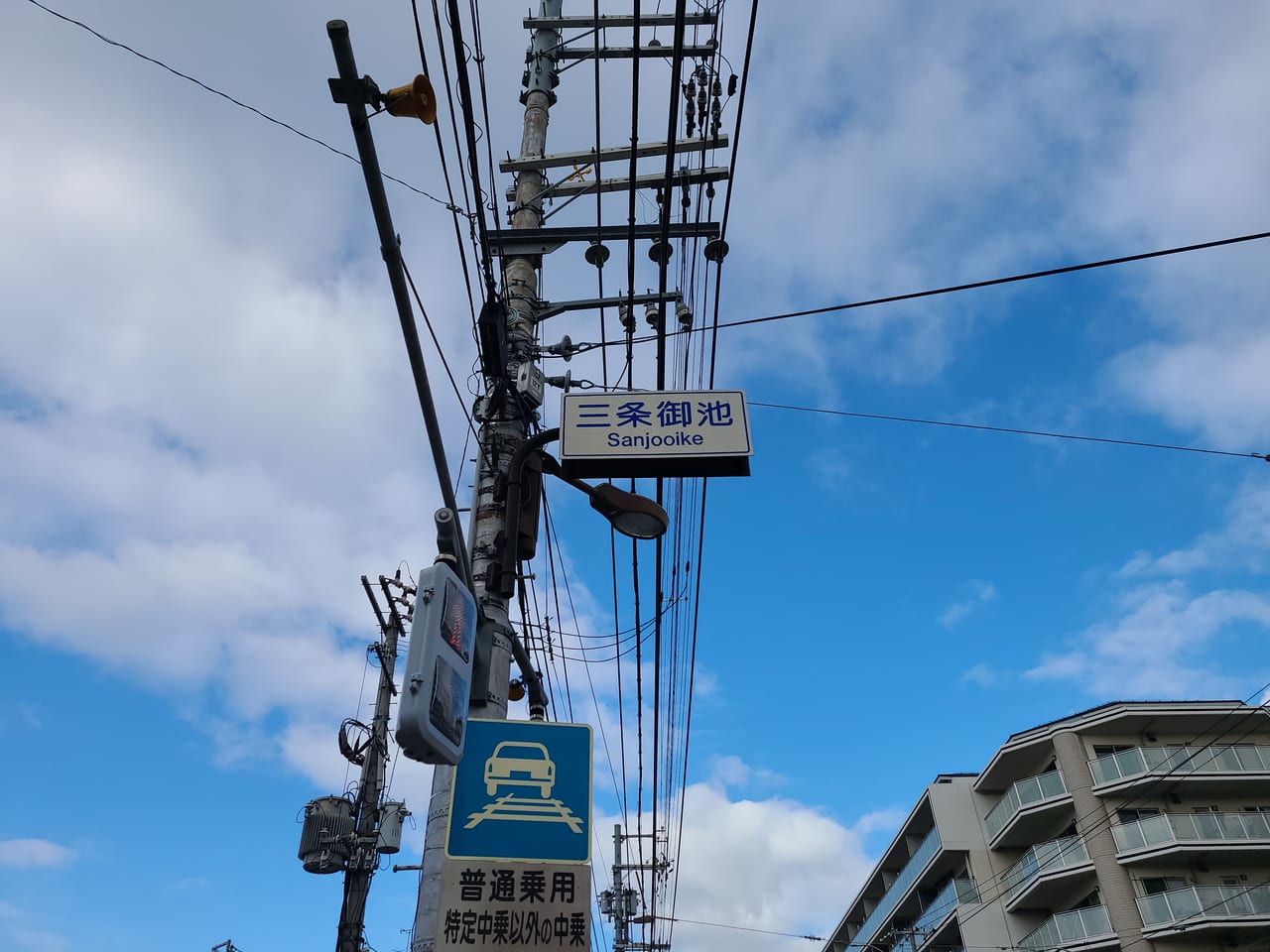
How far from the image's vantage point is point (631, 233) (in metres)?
7.14

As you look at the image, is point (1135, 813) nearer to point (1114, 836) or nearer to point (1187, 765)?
point (1114, 836)

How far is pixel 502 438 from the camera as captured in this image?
22.5 feet

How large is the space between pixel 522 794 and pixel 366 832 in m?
17.1

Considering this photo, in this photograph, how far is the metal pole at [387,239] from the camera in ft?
10.9

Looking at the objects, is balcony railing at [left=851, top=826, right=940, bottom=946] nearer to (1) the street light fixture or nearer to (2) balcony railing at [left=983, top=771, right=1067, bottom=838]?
(2) balcony railing at [left=983, top=771, right=1067, bottom=838]

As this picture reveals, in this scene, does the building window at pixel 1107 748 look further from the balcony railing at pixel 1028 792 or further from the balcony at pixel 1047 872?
the balcony at pixel 1047 872

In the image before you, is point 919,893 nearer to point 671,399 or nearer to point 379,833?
Answer: point 379,833

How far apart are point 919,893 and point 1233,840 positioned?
1509 cm

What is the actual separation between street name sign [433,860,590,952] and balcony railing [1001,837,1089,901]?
32432 millimetres

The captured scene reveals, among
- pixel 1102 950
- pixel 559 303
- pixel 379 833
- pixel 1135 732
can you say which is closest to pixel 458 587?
pixel 559 303

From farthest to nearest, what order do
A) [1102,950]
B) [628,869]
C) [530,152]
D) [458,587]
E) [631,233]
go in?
1. [628,869]
2. [1102,950]
3. [530,152]
4. [631,233]
5. [458,587]

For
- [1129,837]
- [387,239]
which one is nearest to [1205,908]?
[1129,837]

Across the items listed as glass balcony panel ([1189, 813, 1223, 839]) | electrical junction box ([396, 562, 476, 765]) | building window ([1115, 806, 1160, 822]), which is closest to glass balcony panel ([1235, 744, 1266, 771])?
glass balcony panel ([1189, 813, 1223, 839])

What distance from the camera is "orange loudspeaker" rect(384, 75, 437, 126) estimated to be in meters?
3.64
